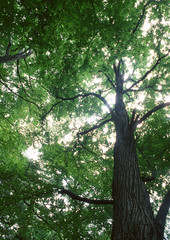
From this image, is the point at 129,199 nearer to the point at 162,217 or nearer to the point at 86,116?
the point at 162,217

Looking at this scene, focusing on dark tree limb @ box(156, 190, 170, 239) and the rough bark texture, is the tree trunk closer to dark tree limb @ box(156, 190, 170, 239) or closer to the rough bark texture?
the rough bark texture

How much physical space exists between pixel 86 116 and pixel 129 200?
456 centimetres

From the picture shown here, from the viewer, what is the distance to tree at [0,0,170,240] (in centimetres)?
220

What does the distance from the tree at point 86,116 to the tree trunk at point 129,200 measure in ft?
0.05

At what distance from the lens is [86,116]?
6645mm

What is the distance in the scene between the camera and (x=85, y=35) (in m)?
2.48

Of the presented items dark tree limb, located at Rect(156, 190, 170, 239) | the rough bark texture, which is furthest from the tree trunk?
dark tree limb, located at Rect(156, 190, 170, 239)

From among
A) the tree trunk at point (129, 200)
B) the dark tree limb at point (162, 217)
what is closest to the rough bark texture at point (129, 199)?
the tree trunk at point (129, 200)

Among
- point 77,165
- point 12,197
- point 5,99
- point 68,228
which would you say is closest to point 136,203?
point 68,228

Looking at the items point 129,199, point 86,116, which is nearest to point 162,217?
point 129,199

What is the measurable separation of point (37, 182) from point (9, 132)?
217 cm

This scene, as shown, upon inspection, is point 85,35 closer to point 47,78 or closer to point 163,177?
point 47,78

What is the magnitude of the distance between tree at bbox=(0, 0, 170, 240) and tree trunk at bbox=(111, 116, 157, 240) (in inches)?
0.6

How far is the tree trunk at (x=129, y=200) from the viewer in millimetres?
2103
